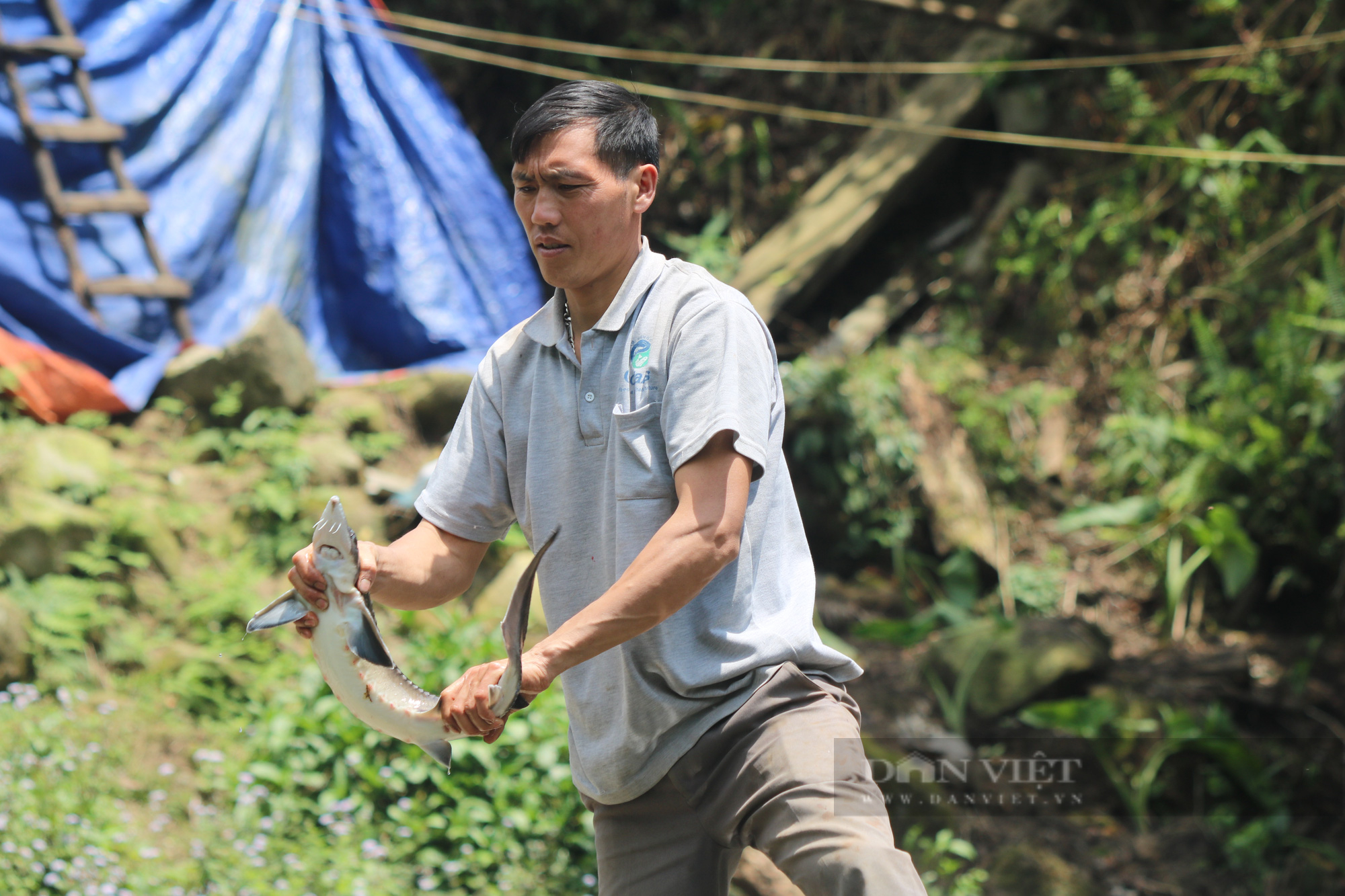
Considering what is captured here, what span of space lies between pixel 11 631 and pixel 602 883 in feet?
9.97

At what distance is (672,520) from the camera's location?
1900mm

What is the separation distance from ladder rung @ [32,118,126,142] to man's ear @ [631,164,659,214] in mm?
5235

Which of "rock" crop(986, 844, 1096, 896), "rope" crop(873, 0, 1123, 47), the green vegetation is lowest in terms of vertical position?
"rock" crop(986, 844, 1096, 896)

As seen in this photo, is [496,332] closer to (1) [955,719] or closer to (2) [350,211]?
(2) [350,211]

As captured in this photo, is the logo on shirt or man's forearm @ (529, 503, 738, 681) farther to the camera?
the logo on shirt

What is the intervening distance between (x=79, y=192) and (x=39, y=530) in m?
2.57

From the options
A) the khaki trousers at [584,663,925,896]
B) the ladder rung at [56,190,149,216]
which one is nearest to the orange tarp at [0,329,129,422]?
the ladder rung at [56,190,149,216]

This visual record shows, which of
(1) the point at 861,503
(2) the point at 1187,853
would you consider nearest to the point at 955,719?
(2) the point at 1187,853

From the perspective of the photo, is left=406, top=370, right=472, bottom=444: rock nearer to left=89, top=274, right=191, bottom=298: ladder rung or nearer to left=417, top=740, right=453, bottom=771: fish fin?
left=89, top=274, right=191, bottom=298: ladder rung

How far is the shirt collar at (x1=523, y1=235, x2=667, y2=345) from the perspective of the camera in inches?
84.3

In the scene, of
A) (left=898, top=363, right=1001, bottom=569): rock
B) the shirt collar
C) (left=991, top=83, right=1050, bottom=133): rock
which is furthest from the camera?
(left=991, top=83, right=1050, bottom=133): rock

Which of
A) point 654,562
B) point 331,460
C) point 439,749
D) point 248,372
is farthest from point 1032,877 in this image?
point 248,372

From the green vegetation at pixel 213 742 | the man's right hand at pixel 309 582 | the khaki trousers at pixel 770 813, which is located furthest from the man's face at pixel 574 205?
the green vegetation at pixel 213 742

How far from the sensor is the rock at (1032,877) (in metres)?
4.28
